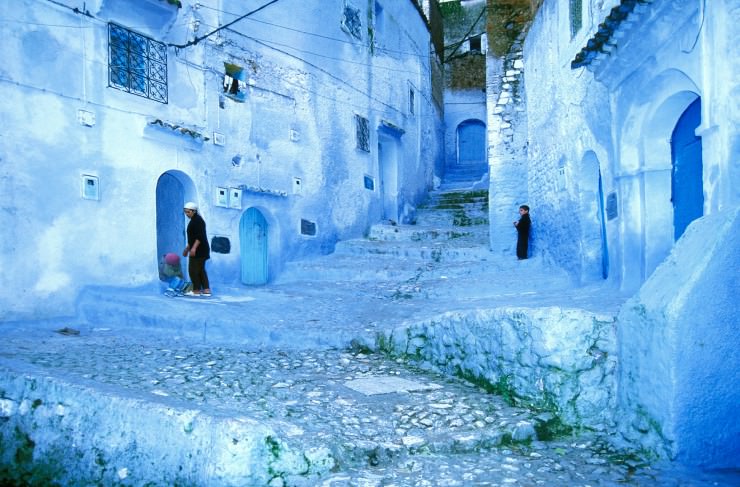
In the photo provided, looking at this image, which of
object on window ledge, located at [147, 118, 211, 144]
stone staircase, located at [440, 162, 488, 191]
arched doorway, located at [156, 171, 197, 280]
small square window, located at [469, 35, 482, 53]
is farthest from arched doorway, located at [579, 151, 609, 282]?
small square window, located at [469, 35, 482, 53]

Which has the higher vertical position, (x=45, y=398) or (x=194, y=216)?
(x=194, y=216)

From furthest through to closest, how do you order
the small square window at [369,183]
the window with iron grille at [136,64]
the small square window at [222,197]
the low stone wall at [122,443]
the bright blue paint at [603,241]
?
1. the small square window at [369,183]
2. the small square window at [222,197]
3. the window with iron grille at [136,64]
4. the bright blue paint at [603,241]
5. the low stone wall at [122,443]

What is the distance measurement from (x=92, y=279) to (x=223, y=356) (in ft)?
9.43

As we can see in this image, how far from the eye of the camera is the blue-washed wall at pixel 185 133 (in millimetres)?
7199

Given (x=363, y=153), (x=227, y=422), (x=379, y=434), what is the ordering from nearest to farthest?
(x=227, y=422) → (x=379, y=434) → (x=363, y=153)

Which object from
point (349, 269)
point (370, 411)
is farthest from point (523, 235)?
point (370, 411)

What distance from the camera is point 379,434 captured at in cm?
394

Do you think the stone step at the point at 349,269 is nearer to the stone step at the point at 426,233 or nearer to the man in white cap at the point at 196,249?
the stone step at the point at 426,233

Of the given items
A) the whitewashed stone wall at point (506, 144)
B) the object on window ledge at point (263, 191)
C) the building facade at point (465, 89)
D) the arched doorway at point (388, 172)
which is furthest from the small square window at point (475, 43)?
the object on window ledge at point (263, 191)

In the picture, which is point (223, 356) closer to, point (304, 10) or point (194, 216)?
point (194, 216)

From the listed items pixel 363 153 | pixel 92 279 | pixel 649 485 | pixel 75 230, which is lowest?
pixel 649 485

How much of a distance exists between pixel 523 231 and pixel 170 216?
258 inches

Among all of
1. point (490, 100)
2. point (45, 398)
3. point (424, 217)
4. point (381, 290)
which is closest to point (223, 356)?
point (45, 398)

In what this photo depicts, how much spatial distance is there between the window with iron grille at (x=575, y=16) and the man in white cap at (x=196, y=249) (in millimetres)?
5782
